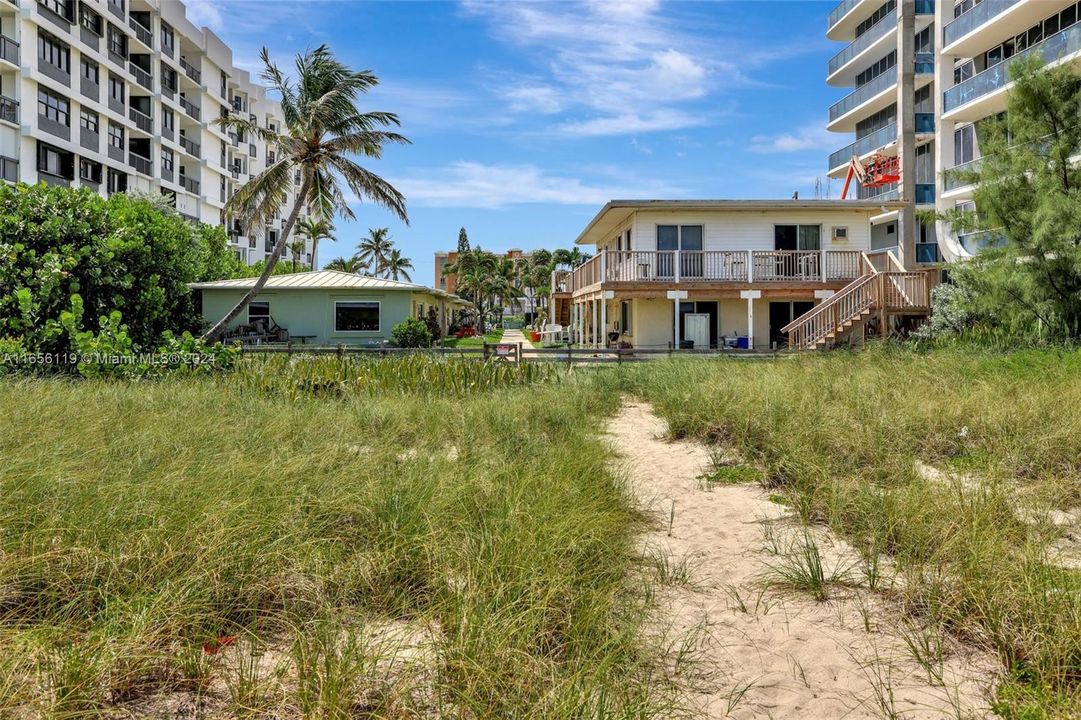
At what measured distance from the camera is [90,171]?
39.2 metres

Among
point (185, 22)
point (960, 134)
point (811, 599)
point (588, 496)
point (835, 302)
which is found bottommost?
point (811, 599)

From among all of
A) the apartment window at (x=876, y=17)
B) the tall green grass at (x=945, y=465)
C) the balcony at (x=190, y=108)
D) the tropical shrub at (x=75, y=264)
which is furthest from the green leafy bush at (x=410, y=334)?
the balcony at (x=190, y=108)

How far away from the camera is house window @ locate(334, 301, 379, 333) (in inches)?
1174

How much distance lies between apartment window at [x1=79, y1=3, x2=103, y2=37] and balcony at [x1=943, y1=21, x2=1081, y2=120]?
4258cm

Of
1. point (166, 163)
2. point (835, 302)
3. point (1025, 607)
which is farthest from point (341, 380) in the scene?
point (166, 163)

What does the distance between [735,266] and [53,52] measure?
115 feet

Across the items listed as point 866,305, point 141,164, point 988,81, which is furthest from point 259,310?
point 988,81

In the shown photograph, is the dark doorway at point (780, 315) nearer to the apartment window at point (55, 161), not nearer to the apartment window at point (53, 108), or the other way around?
the apartment window at point (55, 161)

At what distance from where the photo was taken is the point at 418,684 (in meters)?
2.92

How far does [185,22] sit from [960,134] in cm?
4935

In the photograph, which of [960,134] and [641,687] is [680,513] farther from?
[960,134]

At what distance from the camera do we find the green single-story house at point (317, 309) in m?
29.2

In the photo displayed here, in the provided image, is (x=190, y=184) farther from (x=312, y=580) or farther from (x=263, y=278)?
(x=312, y=580)

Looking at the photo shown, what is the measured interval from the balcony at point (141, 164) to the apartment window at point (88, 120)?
371 cm
